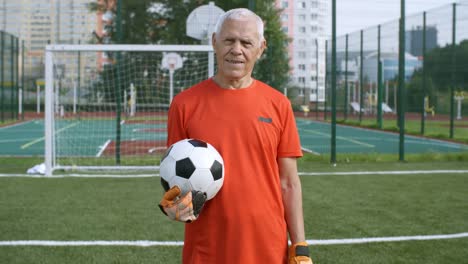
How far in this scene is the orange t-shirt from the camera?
2406 millimetres

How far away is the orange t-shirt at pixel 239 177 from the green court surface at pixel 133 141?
9504 millimetres

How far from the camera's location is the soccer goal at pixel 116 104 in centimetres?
1055

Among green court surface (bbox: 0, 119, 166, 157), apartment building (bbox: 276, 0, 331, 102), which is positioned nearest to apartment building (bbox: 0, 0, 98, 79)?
green court surface (bbox: 0, 119, 166, 157)

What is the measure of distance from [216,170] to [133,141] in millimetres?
13064

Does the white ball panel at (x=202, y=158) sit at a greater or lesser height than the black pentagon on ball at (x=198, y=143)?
lesser

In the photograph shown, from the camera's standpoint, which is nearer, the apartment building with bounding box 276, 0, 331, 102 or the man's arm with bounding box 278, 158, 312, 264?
the man's arm with bounding box 278, 158, 312, 264

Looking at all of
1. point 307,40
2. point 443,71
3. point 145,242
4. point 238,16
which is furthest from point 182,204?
point 443,71

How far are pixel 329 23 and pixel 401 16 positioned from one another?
1.59m

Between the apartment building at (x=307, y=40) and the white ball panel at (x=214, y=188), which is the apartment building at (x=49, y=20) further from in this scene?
the white ball panel at (x=214, y=188)

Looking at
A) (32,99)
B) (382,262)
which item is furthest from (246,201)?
(32,99)

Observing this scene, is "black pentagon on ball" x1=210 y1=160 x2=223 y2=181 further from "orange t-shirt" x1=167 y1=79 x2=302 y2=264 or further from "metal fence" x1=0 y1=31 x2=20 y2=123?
"metal fence" x1=0 y1=31 x2=20 y2=123

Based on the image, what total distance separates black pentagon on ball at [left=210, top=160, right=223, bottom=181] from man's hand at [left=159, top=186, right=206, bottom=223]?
91 mm

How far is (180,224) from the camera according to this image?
6.36 meters

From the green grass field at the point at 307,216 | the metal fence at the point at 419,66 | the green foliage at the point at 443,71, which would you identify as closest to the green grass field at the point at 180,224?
the green grass field at the point at 307,216
